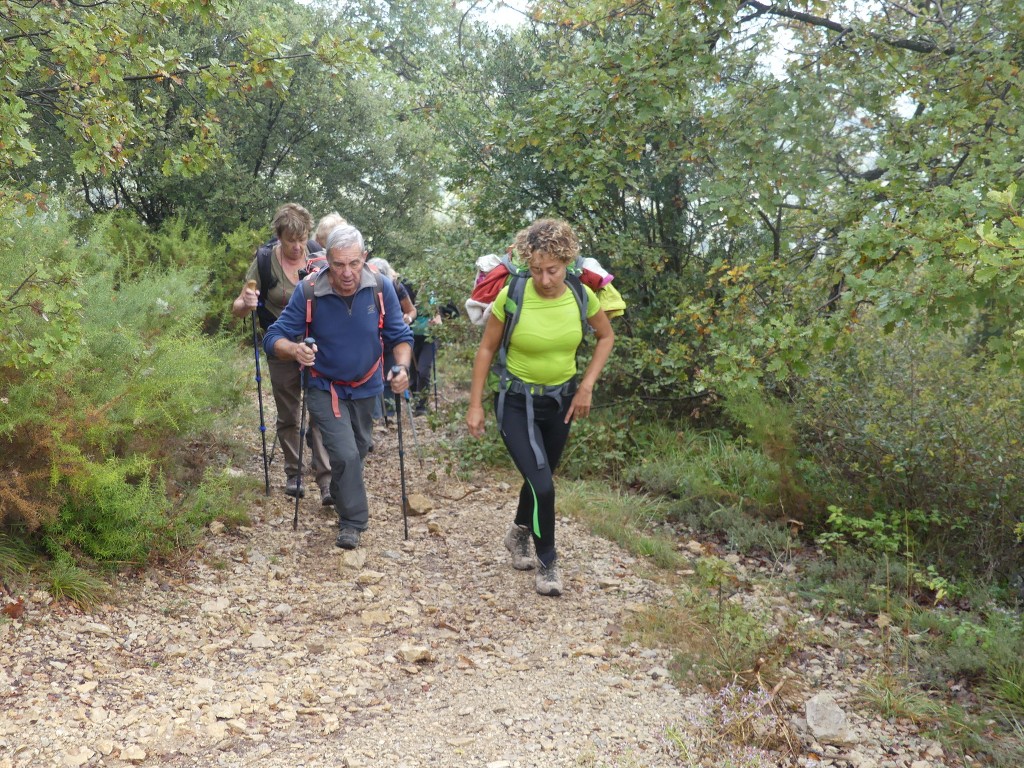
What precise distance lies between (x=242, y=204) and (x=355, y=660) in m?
10.5

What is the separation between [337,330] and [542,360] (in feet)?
4.62

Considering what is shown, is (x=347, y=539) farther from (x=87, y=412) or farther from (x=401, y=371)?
(x=87, y=412)

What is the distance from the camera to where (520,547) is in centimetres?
602

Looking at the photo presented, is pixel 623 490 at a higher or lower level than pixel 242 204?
lower

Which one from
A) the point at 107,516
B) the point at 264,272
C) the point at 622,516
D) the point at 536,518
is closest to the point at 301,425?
the point at 264,272

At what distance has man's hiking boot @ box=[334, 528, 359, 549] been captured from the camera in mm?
6066

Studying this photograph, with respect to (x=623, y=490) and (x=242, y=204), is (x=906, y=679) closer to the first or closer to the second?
(x=623, y=490)

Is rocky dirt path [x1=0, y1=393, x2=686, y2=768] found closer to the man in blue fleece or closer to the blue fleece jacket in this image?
the man in blue fleece

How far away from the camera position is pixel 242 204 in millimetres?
13656

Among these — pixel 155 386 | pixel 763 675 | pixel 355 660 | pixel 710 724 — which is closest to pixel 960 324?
pixel 763 675

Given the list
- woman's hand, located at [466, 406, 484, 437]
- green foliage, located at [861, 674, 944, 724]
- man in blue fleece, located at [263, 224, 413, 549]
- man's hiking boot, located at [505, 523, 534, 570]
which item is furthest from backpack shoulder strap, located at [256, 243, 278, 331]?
green foliage, located at [861, 674, 944, 724]

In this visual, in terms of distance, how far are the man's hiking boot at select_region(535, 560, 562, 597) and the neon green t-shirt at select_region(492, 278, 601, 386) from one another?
4.18 feet

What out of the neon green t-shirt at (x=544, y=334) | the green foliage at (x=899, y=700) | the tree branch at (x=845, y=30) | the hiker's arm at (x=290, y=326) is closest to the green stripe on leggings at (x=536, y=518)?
the neon green t-shirt at (x=544, y=334)

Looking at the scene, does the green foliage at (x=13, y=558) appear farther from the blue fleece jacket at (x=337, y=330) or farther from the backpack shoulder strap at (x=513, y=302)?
the backpack shoulder strap at (x=513, y=302)
